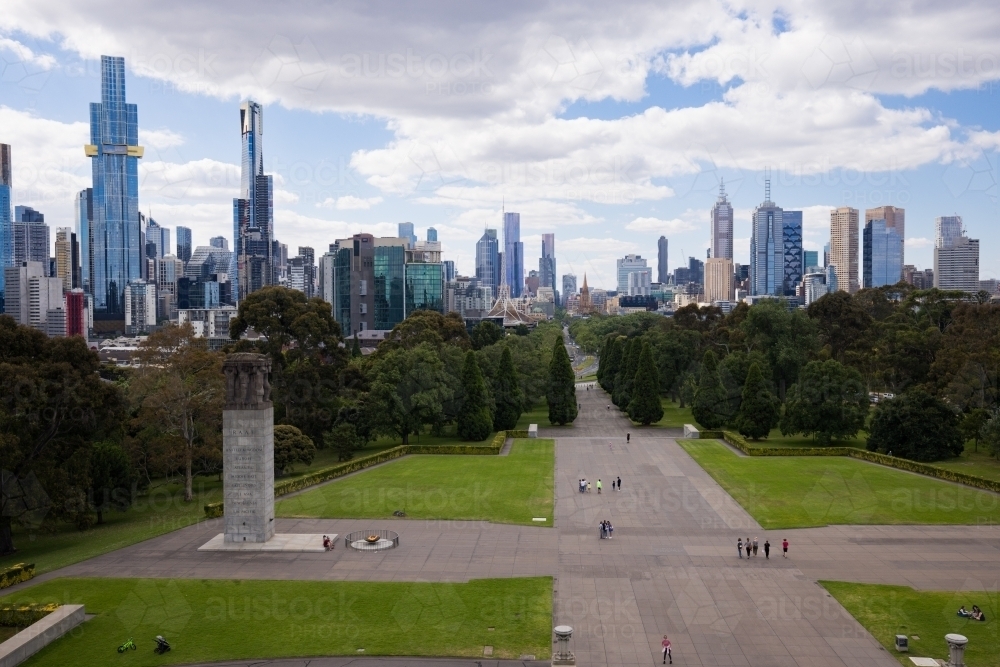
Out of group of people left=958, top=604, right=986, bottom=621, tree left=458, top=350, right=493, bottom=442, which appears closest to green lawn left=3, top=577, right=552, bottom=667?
group of people left=958, top=604, right=986, bottom=621

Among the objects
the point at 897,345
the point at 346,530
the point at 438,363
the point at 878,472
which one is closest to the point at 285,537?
the point at 346,530

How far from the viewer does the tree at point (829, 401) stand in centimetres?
5266

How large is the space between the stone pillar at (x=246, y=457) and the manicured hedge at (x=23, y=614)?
832 centimetres

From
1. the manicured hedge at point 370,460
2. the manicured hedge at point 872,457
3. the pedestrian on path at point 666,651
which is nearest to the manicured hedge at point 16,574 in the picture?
the manicured hedge at point 370,460

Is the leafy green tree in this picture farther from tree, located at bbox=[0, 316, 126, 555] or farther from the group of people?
the group of people

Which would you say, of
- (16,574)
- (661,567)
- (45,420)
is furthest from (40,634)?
(661,567)

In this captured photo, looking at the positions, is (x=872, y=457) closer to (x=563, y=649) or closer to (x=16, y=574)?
(x=563, y=649)

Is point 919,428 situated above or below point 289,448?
above

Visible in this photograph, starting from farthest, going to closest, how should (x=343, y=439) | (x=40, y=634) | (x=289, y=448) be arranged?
1. (x=343, y=439)
2. (x=289, y=448)
3. (x=40, y=634)

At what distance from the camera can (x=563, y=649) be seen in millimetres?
20016

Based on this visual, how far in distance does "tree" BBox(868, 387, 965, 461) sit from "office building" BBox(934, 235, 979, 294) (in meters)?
170

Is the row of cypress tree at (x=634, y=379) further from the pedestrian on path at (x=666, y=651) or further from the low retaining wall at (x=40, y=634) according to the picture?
the low retaining wall at (x=40, y=634)

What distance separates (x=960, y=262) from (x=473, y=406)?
185m

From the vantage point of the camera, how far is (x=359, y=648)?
21.3 meters
